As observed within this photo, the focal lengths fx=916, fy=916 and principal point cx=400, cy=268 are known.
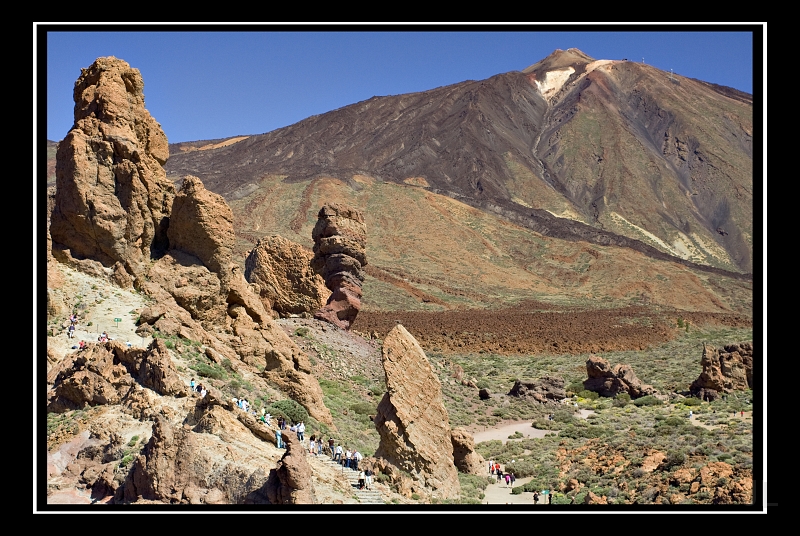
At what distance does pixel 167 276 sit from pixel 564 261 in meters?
72.7

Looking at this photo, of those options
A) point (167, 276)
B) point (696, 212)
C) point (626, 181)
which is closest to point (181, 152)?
point (626, 181)

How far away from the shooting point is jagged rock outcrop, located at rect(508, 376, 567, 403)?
33.8 meters

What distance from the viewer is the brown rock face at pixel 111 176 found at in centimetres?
2103

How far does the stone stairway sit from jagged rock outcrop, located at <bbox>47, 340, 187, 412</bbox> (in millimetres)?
A: 2822

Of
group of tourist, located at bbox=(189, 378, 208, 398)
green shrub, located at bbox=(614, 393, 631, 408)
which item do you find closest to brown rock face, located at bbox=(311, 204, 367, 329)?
green shrub, located at bbox=(614, 393, 631, 408)

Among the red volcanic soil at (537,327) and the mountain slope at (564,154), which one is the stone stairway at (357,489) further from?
the mountain slope at (564,154)

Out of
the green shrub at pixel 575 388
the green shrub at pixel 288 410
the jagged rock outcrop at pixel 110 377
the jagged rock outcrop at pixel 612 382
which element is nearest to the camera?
the jagged rock outcrop at pixel 110 377

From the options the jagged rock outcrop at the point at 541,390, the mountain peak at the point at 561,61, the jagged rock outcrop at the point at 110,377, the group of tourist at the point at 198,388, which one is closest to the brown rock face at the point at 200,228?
the group of tourist at the point at 198,388

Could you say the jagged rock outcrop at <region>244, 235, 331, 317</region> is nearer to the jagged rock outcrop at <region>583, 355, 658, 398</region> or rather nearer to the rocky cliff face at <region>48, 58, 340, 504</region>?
the rocky cliff face at <region>48, 58, 340, 504</region>

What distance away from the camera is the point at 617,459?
21.2 meters

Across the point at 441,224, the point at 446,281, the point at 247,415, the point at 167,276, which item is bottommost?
the point at 247,415

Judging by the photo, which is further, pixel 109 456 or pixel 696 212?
pixel 696 212

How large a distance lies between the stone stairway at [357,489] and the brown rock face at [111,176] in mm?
8100
